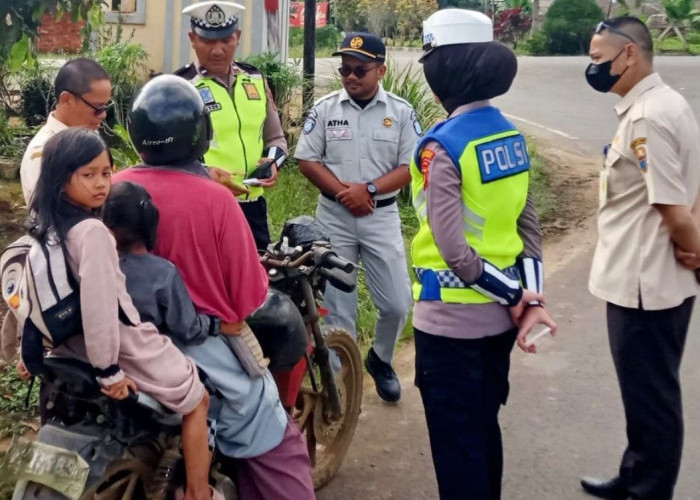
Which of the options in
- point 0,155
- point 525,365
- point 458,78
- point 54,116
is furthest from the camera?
point 0,155

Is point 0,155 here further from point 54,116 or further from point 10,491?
point 10,491

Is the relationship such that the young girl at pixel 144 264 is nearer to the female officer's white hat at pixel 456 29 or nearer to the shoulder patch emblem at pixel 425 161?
the shoulder patch emblem at pixel 425 161

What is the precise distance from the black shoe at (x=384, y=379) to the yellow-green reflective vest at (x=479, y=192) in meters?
1.75

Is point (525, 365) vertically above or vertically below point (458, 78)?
below

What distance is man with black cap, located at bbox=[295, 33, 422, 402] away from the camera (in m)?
4.90

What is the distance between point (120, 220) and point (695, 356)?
4142 mm

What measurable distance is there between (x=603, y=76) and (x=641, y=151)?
371 millimetres

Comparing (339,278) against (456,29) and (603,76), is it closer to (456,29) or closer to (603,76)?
(456,29)

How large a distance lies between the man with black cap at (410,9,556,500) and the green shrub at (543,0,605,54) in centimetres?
2638

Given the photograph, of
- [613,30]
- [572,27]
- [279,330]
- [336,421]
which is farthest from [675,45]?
[279,330]

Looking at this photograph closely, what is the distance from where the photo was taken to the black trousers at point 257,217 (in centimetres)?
476

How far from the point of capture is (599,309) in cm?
669

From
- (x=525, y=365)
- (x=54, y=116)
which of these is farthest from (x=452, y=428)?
(x=525, y=365)

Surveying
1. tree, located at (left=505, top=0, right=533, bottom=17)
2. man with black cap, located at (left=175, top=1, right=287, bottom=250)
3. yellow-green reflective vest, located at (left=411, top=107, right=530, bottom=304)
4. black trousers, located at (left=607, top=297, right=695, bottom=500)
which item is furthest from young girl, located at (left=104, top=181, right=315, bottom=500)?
tree, located at (left=505, top=0, right=533, bottom=17)
